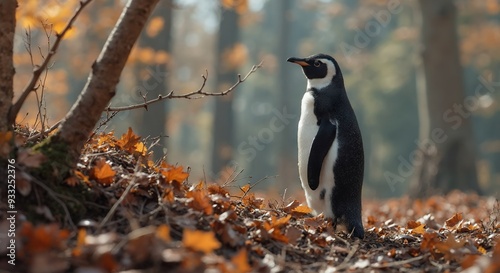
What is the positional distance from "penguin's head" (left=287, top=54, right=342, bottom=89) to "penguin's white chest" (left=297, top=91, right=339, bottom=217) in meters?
0.17

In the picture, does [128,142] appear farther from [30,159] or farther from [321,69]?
[321,69]

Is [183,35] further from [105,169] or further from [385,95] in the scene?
[105,169]

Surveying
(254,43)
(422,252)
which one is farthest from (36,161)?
(254,43)

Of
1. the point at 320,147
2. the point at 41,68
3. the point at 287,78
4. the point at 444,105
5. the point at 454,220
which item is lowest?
the point at 454,220

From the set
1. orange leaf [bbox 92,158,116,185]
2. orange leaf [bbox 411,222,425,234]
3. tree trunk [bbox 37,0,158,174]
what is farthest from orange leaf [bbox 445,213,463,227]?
tree trunk [bbox 37,0,158,174]

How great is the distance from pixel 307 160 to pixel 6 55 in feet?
7.39

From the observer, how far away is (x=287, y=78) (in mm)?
36688

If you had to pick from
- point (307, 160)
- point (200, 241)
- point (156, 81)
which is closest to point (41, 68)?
point (200, 241)

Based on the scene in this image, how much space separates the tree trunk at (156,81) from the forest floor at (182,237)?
878 cm

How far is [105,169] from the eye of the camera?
3.50 metres

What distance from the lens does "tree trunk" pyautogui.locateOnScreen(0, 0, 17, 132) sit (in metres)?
3.44

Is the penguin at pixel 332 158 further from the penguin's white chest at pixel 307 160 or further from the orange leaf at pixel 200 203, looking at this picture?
the orange leaf at pixel 200 203

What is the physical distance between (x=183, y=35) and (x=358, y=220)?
43589 millimetres

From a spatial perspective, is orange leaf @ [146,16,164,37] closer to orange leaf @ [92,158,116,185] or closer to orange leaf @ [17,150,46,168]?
orange leaf @ [92,158,116,185]
